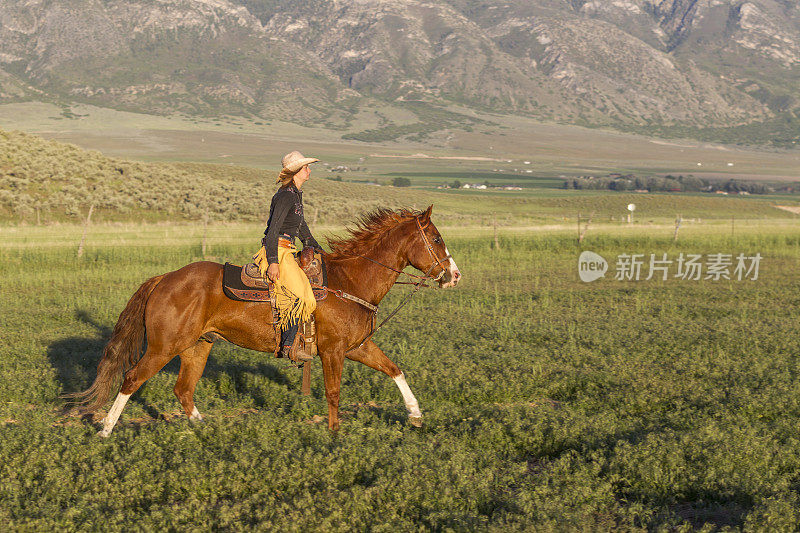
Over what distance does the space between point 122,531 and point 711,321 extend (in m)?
15.1

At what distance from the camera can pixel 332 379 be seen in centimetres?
880

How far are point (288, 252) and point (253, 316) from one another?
968 millimetres

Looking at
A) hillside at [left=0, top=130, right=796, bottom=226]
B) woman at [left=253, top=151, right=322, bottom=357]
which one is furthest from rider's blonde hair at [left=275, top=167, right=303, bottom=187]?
hillside at [left=0, top=130, right=796, bottom=226]

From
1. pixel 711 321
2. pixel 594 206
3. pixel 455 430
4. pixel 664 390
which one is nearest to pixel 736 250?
pixel 711 321

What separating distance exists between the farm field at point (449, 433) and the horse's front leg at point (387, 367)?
0.60ft

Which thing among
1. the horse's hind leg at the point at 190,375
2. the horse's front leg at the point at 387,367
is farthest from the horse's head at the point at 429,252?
the horse's hind leg at the point at 190,375

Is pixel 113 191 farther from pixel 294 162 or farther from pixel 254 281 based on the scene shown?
pixel 294 162

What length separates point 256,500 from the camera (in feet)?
22.4

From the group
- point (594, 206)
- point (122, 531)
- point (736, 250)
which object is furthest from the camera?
point (594, 206)

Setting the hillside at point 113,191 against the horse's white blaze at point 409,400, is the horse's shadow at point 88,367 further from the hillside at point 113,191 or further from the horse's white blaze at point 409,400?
the hillside at point 113,191

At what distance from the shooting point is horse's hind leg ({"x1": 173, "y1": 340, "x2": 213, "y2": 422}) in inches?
363

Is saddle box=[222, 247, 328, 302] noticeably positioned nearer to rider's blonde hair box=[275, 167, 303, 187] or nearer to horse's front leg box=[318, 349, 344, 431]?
horse's front leg box=[318, 349, 344, 431]

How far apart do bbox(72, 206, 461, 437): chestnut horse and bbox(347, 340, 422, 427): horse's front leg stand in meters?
0.01

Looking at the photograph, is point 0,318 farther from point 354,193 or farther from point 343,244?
point 354,193
